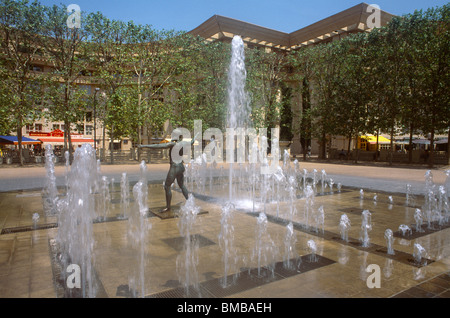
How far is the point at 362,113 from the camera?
26422 millimetres

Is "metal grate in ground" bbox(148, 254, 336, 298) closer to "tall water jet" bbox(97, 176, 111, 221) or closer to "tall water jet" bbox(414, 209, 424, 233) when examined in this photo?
"tall water jet" bbox(414, 209, 424, 233)

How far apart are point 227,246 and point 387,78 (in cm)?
2460

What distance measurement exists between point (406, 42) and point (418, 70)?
2.44 meters

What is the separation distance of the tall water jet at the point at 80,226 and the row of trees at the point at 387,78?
80.2 ft

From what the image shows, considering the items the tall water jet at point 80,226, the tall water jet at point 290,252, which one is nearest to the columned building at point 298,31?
the tall water jet at point 290,252

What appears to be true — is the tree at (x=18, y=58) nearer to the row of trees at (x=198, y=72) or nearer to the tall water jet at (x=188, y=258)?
the row of trees at (x=198, y=72)

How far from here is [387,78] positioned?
80.9ft

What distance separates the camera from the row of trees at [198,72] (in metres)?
21.8

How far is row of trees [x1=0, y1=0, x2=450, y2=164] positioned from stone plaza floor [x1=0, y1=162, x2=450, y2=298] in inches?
690

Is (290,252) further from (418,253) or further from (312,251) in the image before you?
(418,253)

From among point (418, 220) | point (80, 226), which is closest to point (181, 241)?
point (80, 226)

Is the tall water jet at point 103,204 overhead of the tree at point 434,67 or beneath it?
beneath

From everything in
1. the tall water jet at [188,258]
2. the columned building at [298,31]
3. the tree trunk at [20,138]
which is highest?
the columned building at [298,31]

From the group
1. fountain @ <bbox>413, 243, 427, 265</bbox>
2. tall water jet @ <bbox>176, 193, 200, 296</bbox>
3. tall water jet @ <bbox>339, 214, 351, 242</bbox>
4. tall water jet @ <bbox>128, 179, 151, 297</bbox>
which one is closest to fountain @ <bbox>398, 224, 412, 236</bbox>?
tall water jet @ <bbox>339, 214, 351, 242</bbox>
